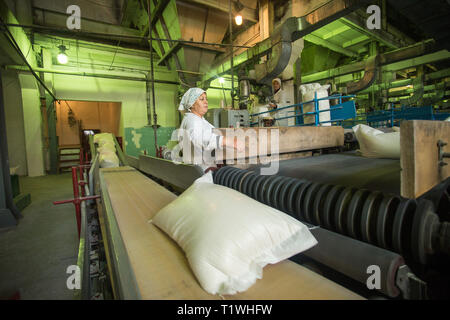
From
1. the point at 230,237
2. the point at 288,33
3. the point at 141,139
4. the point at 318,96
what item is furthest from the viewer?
the point at 141,139

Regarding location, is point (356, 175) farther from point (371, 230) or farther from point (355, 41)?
point (355, 41)

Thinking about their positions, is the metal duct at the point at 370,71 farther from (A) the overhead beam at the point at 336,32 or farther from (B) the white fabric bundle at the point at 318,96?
(B) the white fabric bundle at the point at 318,96

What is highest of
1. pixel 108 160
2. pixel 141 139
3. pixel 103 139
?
pixel 141 139

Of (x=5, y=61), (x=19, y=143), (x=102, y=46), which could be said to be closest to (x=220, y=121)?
(x=102, y=46)

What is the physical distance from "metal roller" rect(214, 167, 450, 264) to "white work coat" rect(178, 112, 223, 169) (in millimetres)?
548

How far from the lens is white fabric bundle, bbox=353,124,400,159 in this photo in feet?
5.65

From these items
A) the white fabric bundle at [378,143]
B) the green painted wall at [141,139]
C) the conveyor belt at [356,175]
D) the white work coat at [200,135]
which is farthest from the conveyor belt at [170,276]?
the green painted wall at [141,139]

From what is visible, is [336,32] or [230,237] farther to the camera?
[336,32]

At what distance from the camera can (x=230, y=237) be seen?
684 millimetres

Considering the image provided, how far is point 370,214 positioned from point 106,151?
455cm

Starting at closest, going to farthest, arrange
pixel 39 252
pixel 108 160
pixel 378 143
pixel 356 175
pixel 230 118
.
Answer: pixel 356 175, pixel 378 143, pixel 39 252, pixel 108 160, pixel 230 118

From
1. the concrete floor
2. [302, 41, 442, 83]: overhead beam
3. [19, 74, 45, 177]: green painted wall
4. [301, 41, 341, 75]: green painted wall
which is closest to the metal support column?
the concrete floor

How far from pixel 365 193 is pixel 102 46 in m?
8.38

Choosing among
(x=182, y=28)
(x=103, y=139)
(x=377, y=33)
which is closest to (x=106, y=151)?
(x=103, y=139)
